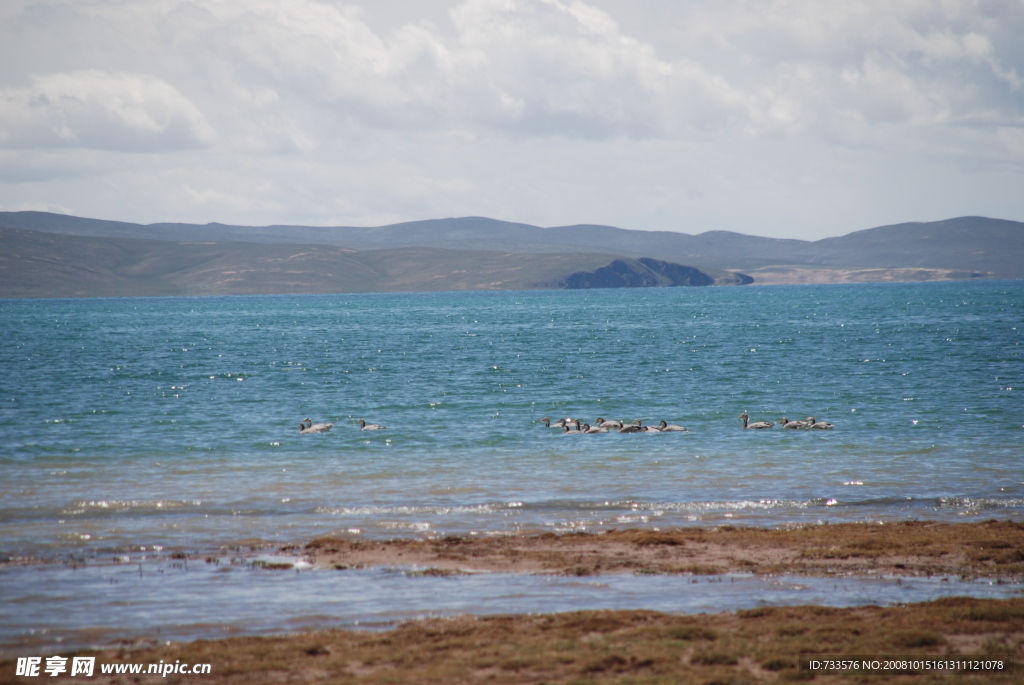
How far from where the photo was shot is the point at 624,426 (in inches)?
1293

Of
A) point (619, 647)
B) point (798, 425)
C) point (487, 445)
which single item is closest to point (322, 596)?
point (619, 647)

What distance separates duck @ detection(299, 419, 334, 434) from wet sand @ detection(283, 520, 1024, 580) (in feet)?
51.6

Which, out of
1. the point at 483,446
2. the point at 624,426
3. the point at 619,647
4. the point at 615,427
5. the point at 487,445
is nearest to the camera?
the point at 619,647

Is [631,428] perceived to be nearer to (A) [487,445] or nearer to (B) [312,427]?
(A) [487,445]

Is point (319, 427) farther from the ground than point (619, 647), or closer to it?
closer to it

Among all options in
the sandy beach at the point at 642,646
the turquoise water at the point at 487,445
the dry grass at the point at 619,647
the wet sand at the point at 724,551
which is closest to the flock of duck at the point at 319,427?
the turquoise water at the point at 487,445

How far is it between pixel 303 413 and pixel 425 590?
1021 inches

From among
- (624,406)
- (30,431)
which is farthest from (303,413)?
(624,406)

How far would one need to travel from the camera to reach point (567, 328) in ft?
345

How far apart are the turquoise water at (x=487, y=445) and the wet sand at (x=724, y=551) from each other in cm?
164

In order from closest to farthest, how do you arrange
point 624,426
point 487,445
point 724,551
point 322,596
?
point 322,596 → point 724,551 → point 487,445 → point 624,426

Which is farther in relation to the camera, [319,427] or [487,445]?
[319,427]

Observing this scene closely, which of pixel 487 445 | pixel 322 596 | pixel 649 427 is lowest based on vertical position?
pixel 487 445

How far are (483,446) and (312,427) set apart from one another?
7845 millimetres
